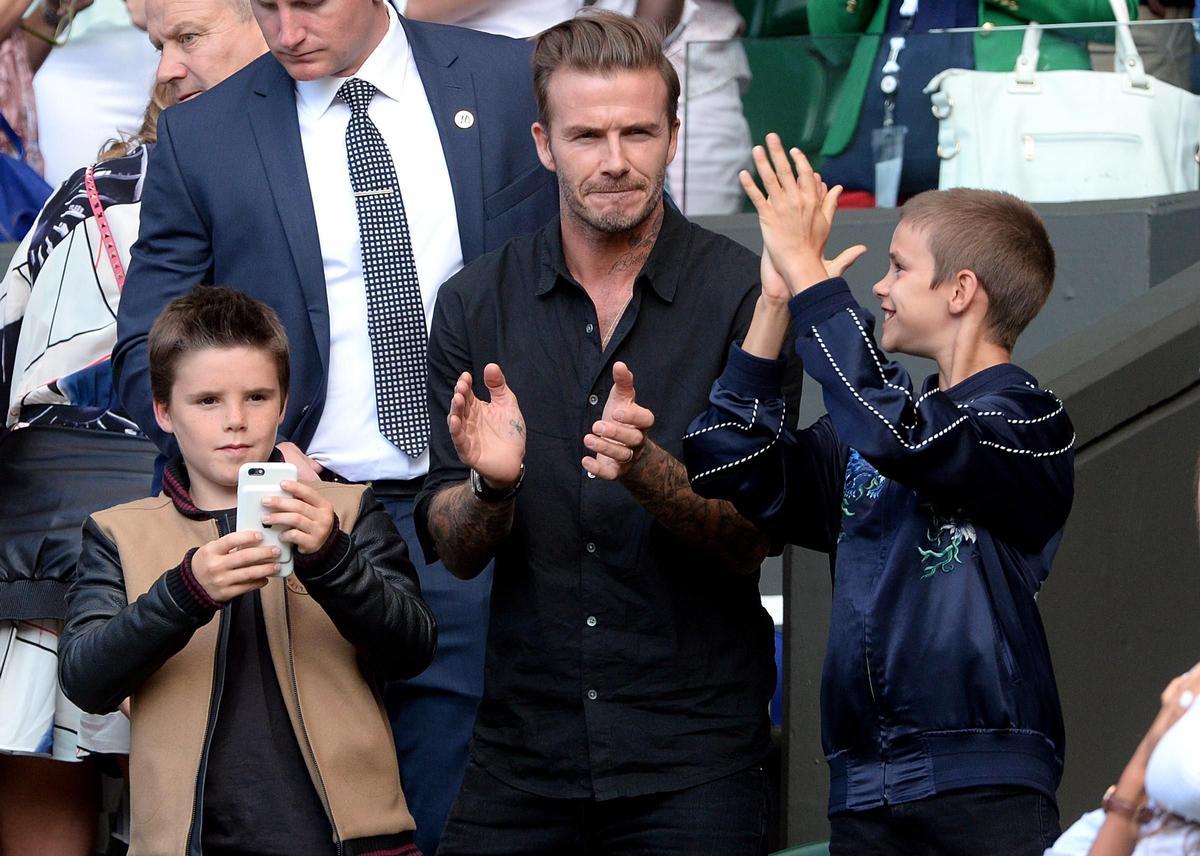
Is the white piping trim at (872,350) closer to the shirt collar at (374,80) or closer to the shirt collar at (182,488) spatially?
the shirt collar at (182,488)

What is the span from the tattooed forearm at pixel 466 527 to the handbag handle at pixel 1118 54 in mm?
2479

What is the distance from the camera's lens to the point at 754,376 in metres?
3.48

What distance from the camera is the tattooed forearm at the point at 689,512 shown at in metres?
3.55

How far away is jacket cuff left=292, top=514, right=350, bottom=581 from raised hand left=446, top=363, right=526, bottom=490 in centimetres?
26

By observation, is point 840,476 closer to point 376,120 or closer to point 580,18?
point 580,18

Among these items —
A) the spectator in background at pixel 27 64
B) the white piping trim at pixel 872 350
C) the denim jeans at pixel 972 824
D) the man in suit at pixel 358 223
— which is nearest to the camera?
the denim jeans at pixel 972 824

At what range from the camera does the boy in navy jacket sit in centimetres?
324

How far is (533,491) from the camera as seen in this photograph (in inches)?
148

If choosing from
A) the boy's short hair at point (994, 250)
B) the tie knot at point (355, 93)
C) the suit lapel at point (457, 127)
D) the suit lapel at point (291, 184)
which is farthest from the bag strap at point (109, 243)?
the boy's short hair at point (994, 250)

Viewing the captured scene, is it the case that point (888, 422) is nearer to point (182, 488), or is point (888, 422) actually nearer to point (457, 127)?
point (182, 488)

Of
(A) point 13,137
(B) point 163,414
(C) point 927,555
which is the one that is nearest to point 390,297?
(B) point 163,414

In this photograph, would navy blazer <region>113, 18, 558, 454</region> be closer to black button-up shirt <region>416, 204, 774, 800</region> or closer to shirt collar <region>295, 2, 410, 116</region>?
shirt collar <region>295, 2, 410, 116</region>

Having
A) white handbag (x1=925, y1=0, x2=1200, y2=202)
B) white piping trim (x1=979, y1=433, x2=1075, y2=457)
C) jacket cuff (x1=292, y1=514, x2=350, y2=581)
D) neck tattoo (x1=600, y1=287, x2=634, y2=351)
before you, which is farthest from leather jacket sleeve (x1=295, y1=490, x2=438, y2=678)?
white handbag (x1=925, y1=0, x2=1200, y2=202)

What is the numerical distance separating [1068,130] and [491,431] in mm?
2605
